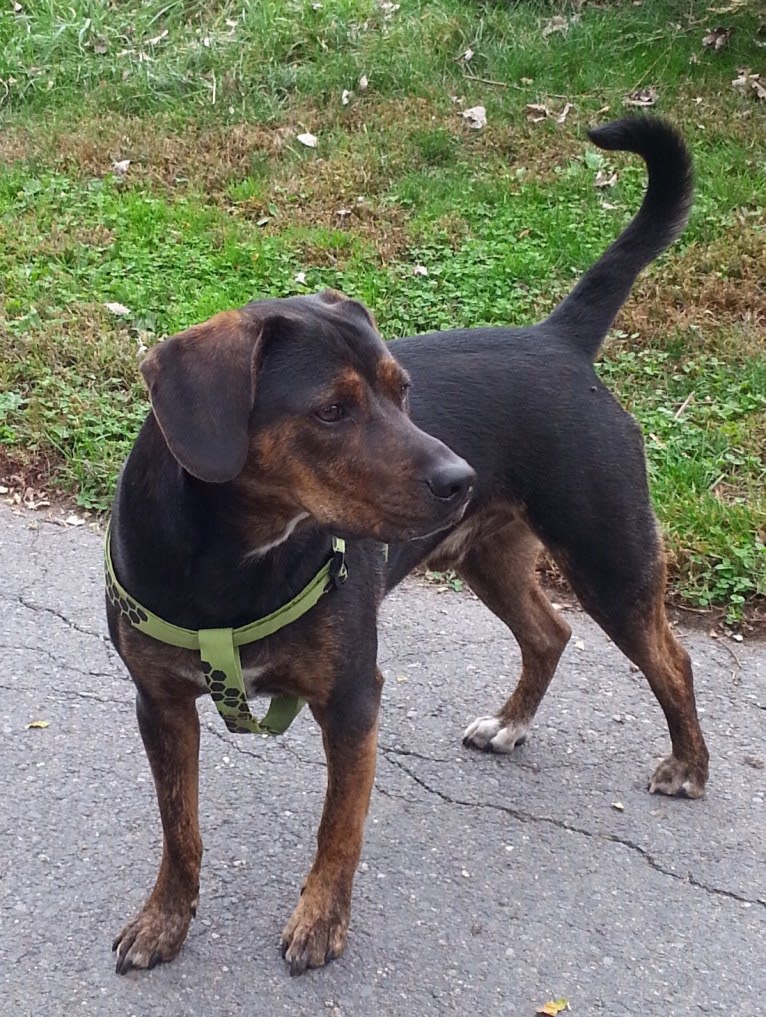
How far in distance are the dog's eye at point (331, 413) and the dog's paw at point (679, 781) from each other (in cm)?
163

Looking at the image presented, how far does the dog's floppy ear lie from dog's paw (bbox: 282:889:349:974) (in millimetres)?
1151

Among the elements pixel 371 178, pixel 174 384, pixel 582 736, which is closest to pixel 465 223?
pixel 371 178

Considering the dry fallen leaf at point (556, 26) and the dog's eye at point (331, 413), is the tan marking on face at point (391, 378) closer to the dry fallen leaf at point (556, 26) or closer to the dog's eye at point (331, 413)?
the dog's eye at point (331, 413)

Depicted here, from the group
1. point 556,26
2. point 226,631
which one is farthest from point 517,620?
point 556,26

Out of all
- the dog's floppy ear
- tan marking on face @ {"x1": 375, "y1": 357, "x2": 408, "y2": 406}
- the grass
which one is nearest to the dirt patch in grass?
the grass

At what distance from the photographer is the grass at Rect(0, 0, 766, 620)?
5309mm

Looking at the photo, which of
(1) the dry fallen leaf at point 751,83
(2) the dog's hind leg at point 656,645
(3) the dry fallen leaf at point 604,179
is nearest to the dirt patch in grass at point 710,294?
(3) the dry fallen leaf at point 604,179

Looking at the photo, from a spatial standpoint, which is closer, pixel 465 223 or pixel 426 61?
pixel 465 223

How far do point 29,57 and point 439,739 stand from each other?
6.87m

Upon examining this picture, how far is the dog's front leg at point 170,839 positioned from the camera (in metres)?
2.96

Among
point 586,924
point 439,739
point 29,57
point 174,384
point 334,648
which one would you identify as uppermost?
point 174,384

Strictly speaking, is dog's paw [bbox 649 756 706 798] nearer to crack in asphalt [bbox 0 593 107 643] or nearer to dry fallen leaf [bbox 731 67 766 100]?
crack in asphalt [bbox 0 593 107 643]

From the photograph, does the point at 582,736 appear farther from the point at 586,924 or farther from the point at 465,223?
the point at 465,223

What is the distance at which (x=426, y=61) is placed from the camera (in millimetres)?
8211
